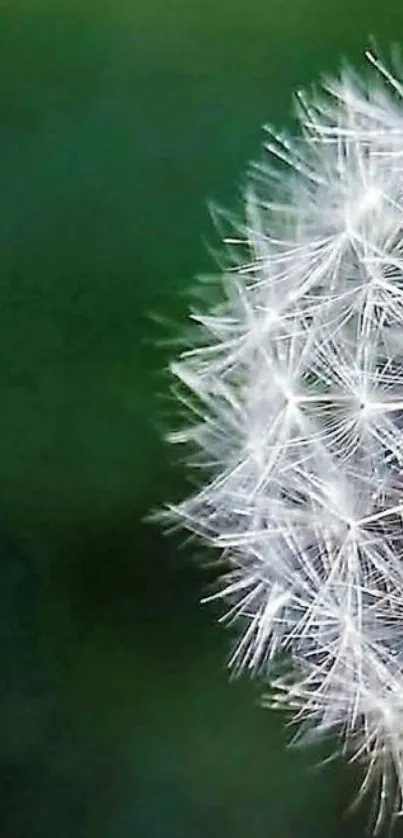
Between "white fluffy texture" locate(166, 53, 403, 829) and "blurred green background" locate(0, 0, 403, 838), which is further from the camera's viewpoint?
"blurred green background" locate(0, 0, 403, 838)

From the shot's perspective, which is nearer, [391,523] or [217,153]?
[391,523]

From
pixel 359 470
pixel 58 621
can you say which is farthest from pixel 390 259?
pixel 58 621

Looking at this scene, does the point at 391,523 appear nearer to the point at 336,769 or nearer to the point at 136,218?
the point at 336,769

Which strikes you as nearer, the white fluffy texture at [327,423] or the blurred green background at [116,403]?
the white fluffy texture at [327,423]

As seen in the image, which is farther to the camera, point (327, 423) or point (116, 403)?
point (116, 403)
